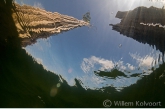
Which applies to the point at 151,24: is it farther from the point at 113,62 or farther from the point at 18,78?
the point at 18,78

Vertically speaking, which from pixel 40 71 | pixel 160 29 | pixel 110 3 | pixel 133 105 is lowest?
pixel 133 105

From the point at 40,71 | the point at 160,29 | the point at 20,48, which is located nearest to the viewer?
the point at 160,29

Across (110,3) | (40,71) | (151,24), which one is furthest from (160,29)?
(40,71)

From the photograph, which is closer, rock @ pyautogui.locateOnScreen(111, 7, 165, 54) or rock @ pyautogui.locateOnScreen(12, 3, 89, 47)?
rock @ pyautogui.locateOnScreen(12, 3, 89, 47)

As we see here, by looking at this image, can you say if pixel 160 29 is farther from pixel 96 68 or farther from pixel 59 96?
pixel 59 96

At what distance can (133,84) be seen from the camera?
32.6 ft

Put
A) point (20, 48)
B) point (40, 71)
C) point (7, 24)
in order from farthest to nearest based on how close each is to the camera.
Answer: point (40, 71) → point (20, 48) → point (7, 24)

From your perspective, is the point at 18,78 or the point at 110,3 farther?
the point at 18,78

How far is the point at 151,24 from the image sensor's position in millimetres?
9391

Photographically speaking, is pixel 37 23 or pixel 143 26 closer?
pixel 37 23

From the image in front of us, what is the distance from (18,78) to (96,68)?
16.3ft

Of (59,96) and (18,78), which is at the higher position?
(18,78)

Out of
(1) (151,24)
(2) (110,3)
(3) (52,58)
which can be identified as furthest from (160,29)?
(3) (52,58)

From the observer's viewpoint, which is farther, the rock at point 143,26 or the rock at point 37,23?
the rock at point 143,26
